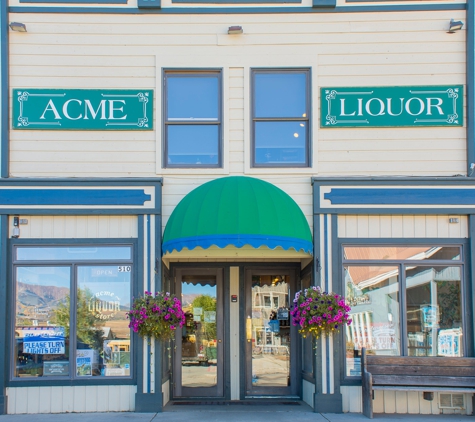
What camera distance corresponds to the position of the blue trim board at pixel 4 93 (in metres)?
10.2

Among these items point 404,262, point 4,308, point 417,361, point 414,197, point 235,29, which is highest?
point 235,29

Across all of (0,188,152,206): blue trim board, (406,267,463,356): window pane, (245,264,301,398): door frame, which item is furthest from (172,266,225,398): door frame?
(406,267,463,356): window pane

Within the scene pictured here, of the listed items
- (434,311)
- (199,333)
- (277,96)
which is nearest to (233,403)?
(199,333)

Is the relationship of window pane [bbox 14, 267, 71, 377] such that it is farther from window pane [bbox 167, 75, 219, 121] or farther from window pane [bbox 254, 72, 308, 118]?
window pane [bbox 254, 72, 308, 118]

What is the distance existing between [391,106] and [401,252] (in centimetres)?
242

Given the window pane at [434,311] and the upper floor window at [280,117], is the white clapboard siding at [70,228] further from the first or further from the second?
the window pane at [434,311]

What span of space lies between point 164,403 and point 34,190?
4.07 m

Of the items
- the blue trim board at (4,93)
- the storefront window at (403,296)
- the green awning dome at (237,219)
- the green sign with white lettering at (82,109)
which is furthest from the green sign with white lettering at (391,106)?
the blue trim board at (4,93)

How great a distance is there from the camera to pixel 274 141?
1055 centimetres

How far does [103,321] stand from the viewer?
10.1 meters

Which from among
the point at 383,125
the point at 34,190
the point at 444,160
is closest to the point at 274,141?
the point at 383,125

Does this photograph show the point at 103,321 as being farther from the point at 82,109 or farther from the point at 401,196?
the point at 401,196

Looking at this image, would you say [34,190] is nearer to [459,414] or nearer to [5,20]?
[5,20]

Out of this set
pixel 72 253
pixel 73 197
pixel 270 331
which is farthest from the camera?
pixel 270 331
